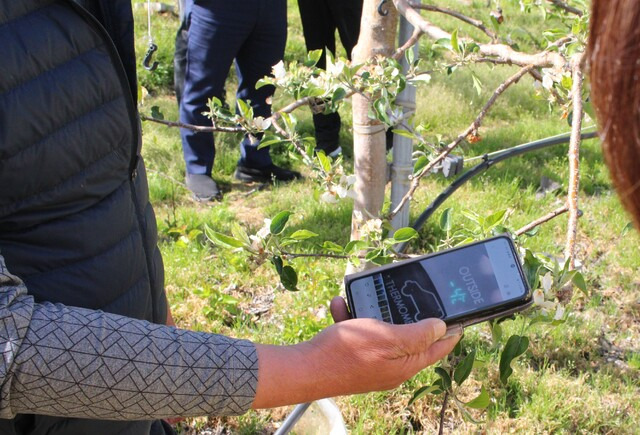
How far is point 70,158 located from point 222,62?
2748 millimetres

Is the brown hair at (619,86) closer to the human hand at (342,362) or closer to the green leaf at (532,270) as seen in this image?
the human hand at (342,362)

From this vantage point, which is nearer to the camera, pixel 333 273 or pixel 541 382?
→ pixel 541 382

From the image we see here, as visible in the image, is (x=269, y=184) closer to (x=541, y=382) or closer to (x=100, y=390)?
(x=541, y=382)

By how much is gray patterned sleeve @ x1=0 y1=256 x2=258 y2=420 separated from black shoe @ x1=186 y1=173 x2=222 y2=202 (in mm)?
2917

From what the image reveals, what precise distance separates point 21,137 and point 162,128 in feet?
12.5

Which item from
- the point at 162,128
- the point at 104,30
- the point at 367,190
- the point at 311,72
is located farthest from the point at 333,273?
the point at 162,128

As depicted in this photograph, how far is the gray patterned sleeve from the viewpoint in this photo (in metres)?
0.85

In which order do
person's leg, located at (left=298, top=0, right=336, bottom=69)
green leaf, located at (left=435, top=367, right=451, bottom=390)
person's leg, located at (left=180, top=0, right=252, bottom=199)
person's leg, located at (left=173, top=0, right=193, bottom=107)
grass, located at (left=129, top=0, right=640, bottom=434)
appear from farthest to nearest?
person's leg, located at (left=298, top=0, right=336, bottom=69)
person's leg, located at (left=173, top=0, right=193, bottom=107)
person's leg, located at (left=180, top=0, right=252, bottom=199)
grass, located at (left=129, top=0, right=640, bottom=434)
green leaf, located at (left=435, top=367, right=451, bottom=390)

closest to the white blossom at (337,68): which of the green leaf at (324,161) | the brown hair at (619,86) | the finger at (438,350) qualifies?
the green leaf at (324,161)

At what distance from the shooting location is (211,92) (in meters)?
3.75

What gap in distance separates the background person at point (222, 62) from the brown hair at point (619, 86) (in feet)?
9.83

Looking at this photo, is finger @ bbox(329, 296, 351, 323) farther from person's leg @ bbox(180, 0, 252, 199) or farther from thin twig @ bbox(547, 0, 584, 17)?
person's leg @ bbox(180, 0, 252, 199)

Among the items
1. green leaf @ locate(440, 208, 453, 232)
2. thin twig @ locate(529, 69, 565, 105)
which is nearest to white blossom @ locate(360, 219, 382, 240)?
green leaf @ locate(440, 208, 453, 232)

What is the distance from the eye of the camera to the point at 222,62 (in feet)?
12.2
